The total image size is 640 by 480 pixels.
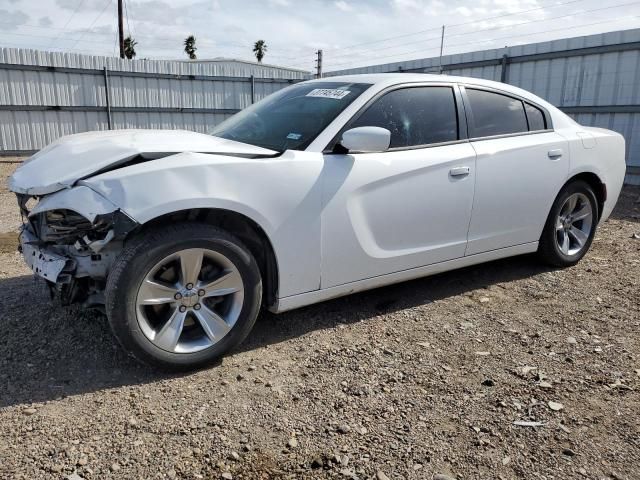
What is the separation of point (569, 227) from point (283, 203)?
10.1ft

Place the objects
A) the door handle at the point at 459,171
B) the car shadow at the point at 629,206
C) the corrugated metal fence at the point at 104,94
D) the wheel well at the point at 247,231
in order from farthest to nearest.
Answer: the corrugated metal fence at the point at 104,94 < the car shadow at the point at 629,206 < the door handle at the point at 459,171 < the wheel well at the point at 247,231

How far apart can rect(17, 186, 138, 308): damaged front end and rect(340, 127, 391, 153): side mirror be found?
132cm

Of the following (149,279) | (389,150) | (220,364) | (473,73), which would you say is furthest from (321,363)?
(473,73)

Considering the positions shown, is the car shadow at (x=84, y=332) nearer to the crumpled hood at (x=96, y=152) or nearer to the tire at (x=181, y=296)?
the tire at (x=181, y=296)

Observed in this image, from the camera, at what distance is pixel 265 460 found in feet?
7.27

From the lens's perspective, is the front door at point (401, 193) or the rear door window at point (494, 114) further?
the rear door window at point (494, 114)

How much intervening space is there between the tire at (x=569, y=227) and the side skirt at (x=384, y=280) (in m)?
0.23

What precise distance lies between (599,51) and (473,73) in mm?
2934

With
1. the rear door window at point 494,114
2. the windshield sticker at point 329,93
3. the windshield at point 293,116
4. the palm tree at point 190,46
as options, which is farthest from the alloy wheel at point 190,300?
the palm tree at point 190,46

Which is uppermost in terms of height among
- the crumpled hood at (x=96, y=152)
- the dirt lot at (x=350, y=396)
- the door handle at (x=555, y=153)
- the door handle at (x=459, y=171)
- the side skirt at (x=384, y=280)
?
the crumpled hood at (x=96, y=152)

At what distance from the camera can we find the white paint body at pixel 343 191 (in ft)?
8.82

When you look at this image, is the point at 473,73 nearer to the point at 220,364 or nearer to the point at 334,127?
the point at 334,127

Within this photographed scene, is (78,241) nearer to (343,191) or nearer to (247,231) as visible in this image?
(247,231)

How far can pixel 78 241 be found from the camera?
2.69 metres
